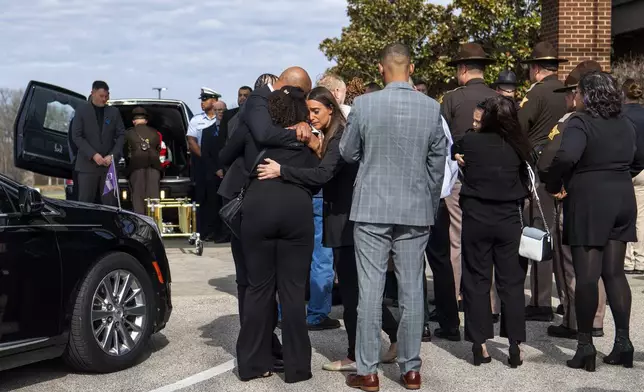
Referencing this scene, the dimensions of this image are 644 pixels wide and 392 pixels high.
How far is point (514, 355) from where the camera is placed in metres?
6.77

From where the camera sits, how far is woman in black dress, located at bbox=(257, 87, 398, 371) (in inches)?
257

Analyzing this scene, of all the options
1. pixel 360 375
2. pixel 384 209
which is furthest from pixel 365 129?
pixel 360 375

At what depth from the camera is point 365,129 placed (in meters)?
6.02

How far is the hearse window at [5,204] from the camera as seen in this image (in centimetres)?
614

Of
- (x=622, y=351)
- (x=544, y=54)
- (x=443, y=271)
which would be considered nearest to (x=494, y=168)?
(x=443, y=271)

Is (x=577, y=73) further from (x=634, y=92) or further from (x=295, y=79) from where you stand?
(x=295, y=79)

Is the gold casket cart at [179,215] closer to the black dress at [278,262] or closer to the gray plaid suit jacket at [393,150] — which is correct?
the black dress at [278,262]

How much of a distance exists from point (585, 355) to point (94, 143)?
26.3ft

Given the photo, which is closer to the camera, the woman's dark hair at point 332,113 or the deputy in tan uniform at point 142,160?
the woman's dark hair at point 332,113

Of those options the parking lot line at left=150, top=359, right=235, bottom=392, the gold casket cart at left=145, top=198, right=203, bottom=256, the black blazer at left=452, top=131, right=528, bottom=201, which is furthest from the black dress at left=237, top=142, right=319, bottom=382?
the gold casket cart at left=145, top=198, right=203, bottom=256

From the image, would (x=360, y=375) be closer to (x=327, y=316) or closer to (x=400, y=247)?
(x=400, y=247)

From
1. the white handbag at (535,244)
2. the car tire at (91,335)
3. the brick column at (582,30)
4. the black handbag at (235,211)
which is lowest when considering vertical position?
the car tire at (91,335)

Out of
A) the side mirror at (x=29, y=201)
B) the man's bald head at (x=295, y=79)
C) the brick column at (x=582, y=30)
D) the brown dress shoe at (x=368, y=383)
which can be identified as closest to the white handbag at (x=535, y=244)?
the brown dress shoe at (x=368, y=383)

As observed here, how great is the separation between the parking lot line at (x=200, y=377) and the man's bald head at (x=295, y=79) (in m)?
1.92
